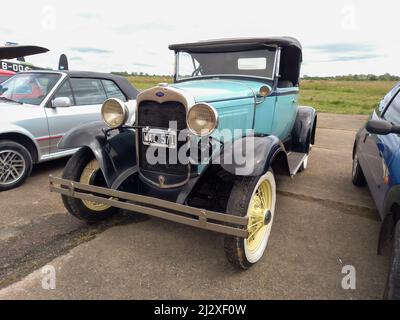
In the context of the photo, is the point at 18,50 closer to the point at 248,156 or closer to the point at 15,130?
the point at 15,130

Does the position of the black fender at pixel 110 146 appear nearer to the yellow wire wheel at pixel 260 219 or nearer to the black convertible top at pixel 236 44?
the yellow wire wheel at pixel 260 219

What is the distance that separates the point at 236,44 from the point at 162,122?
1.75m

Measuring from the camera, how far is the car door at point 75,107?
4.86 m

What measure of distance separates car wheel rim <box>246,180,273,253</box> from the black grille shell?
2.37 feet

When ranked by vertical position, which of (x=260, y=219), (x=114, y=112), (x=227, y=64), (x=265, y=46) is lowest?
(x=260, y=219)

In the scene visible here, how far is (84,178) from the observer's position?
10.8 ft

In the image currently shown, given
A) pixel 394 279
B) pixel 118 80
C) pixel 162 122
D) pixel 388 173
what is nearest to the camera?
pixel 394 279

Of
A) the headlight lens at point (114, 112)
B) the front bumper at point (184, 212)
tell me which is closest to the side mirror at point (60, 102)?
the headlight lens at point (114, 112)

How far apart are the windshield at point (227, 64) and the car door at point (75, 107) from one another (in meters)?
1.86

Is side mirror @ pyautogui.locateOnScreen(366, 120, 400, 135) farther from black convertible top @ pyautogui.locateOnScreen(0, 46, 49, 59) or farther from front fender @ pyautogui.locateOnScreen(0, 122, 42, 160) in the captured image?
black convertible top @ pyautogui.locateOnScreen(0, 46, 49, 59)

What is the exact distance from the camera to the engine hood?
9.73 feet

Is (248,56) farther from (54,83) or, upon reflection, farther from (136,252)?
(54,83)

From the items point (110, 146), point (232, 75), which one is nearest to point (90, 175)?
point (110, 146)
